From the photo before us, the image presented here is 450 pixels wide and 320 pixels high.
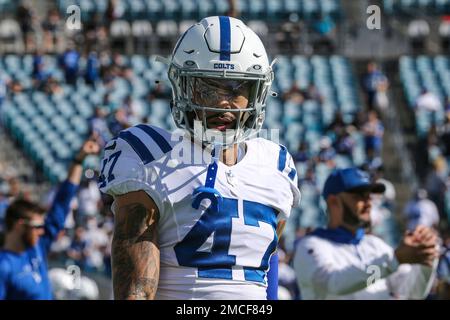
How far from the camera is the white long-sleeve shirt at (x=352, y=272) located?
199 inches

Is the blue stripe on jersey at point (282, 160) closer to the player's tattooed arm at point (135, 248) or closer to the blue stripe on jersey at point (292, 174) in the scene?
the blue stripe on jersey at point (292, 174)

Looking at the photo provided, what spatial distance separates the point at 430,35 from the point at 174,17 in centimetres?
441

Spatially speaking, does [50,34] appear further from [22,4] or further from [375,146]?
[375,146]

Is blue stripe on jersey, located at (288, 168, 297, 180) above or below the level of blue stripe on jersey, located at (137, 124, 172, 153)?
below

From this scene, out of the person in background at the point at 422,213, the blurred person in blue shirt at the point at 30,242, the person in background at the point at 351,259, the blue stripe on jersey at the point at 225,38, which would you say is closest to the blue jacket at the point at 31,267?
the blurred person in blue shirt at the point at 30,242

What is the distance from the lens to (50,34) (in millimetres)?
18594

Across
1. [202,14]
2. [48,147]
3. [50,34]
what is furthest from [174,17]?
[48,147]

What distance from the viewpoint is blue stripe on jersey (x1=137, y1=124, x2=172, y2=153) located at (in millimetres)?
3424

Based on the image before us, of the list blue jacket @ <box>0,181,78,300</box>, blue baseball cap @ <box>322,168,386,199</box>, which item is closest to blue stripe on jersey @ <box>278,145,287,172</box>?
blue baseball cap @ <box>322,168,386,199</box>

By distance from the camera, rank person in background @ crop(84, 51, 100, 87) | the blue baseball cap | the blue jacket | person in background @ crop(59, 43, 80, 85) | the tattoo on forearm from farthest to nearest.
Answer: person in background @ crop(59, 43, 80, 85) → person in background @ crop(84, 51, 100, 87) → the blue jacket → the blue baseball cap → the tattoo on forearm

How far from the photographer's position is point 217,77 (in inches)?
135

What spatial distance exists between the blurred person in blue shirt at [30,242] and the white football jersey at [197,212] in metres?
2.37

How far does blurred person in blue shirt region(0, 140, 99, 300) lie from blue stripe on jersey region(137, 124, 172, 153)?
2305mm

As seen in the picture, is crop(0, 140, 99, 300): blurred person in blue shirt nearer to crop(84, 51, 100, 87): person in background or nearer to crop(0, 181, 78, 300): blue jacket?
crop(0, 181, 78, 300): blue jacket
